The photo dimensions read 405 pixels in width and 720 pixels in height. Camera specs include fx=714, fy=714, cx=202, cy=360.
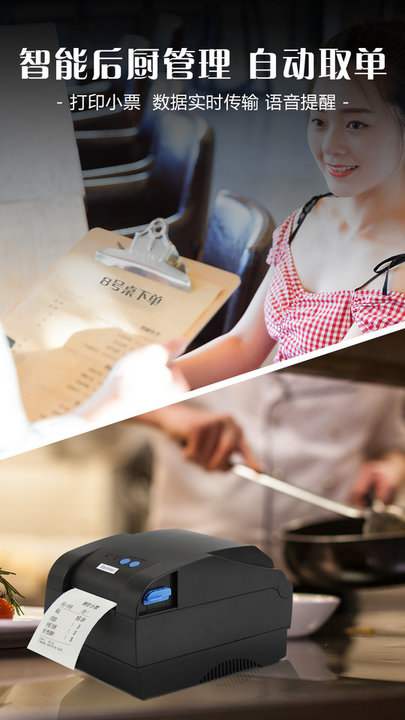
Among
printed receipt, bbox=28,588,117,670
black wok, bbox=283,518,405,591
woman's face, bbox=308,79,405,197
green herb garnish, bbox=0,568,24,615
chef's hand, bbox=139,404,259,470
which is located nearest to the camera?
printed receipt, bbox=28,588,117,670

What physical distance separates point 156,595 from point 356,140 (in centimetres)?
107

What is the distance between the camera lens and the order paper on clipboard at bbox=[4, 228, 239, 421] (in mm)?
1613

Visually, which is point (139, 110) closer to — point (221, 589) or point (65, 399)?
point (65, 399)

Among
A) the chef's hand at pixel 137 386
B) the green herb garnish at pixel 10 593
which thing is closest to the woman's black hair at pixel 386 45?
the chef's hand at pixel 137 386

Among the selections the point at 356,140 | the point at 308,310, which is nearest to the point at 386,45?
the point at 356,140

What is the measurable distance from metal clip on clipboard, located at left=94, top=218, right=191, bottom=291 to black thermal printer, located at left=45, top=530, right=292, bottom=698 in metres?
0.63

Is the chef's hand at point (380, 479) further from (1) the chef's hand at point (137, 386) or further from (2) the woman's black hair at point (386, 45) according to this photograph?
(2) the woman's black hair at point (386, 45)

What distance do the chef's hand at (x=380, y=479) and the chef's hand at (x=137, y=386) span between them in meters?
1.25

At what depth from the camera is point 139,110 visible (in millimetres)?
1609

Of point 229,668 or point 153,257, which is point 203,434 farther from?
point 229,668

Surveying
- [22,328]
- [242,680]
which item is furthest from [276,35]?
[242,680]

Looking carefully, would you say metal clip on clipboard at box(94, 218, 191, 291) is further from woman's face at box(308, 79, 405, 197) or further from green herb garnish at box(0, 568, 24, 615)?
green herb garnish at box(0, 568, 24, 615)

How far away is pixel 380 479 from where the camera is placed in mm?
2652

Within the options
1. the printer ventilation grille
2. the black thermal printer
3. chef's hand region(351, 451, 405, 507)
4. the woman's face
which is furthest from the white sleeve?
chef's hand region(351, 451, 405, 507)
